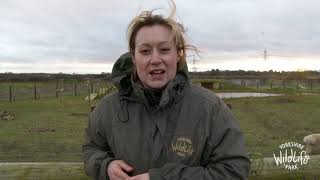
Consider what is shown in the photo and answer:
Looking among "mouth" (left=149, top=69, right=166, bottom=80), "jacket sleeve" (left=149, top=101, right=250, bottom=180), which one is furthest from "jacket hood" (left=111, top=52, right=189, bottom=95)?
"jacket sleeve" (left=149, top=101, right=250, bottom=180)

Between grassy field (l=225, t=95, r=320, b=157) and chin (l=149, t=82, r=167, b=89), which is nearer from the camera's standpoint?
chin (l=149, t=82, r=167, b=89)

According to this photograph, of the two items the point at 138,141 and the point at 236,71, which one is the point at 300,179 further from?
the point at 236,71

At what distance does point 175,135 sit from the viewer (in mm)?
2084

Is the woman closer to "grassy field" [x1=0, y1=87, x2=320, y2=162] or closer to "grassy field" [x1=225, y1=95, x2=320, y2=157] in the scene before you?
"grassy field" [x1=225, y1=95, x2=320, y2=157]

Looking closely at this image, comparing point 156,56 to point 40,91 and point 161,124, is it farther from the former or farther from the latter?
point 40,91

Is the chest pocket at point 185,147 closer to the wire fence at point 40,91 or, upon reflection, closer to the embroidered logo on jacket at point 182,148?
the embroidered logo on jacket at point 182,148

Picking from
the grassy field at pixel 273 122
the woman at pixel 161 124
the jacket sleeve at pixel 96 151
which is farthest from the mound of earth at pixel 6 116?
the woman at pixel 161 124

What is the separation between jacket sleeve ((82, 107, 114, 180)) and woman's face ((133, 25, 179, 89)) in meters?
0.33

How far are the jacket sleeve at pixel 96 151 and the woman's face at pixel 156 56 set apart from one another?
0.33 m

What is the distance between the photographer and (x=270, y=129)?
1291cm

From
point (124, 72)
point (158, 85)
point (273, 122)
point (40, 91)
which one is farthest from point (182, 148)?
point (40, 91)

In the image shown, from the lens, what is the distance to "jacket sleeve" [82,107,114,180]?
7.42 ft

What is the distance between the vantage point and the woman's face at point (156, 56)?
2.18 m

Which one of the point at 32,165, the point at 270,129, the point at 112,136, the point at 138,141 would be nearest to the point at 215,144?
the point at 138,141
